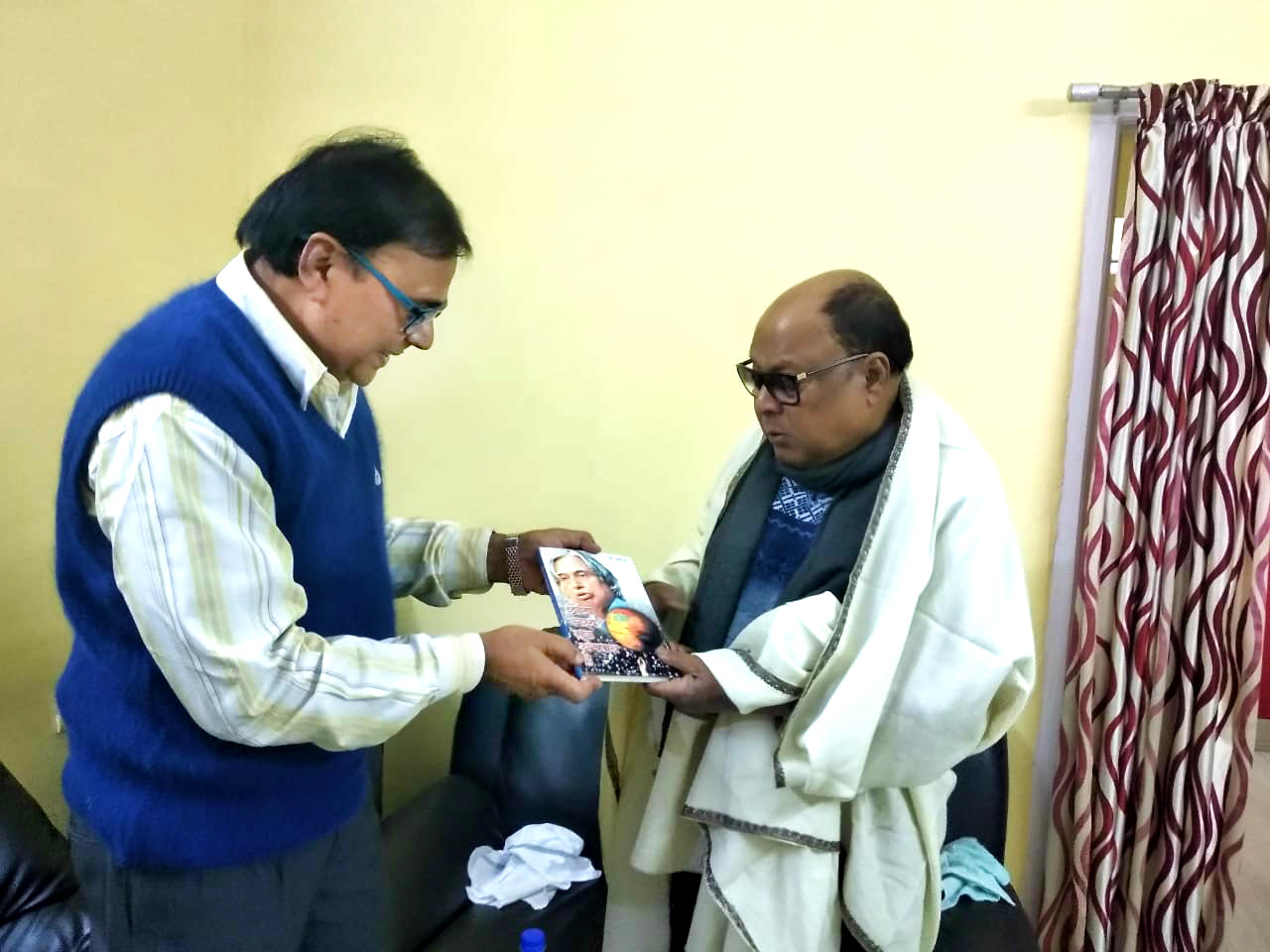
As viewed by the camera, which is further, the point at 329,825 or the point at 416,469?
the point at 416,469

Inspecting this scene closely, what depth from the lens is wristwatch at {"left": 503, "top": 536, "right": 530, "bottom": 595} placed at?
4.92 ft

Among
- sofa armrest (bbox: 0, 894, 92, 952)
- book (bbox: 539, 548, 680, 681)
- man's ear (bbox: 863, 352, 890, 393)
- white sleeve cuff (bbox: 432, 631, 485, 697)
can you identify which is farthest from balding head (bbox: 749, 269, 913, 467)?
sofa armrest (bbox: 0, 894, 92, 952)

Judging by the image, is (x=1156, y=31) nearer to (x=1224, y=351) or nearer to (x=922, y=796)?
(x=1224, y=351)

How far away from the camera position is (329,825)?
1111 millimetres

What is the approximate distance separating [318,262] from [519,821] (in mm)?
1460

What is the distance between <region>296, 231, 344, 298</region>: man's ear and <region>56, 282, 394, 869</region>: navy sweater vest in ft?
0.26

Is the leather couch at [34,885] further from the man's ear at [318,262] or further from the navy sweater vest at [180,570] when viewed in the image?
the man's ear at [318,262]

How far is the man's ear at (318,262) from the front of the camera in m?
0.97

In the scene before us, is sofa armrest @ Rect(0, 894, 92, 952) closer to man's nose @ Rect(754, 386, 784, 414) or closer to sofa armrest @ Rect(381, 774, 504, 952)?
sofa armrest @ Rect(381, 774, 504, 952)

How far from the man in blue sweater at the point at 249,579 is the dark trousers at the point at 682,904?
2.13 feet

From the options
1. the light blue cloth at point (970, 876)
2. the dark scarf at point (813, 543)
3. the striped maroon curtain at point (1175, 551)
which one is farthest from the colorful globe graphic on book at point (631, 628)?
the striped maroon curtain at point (1175, 551)

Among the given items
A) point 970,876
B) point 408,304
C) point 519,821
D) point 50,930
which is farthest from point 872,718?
point 50,930

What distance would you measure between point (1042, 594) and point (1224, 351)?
626 millimetres

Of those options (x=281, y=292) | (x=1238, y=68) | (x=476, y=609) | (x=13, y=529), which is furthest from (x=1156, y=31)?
(x=13, y=529)
